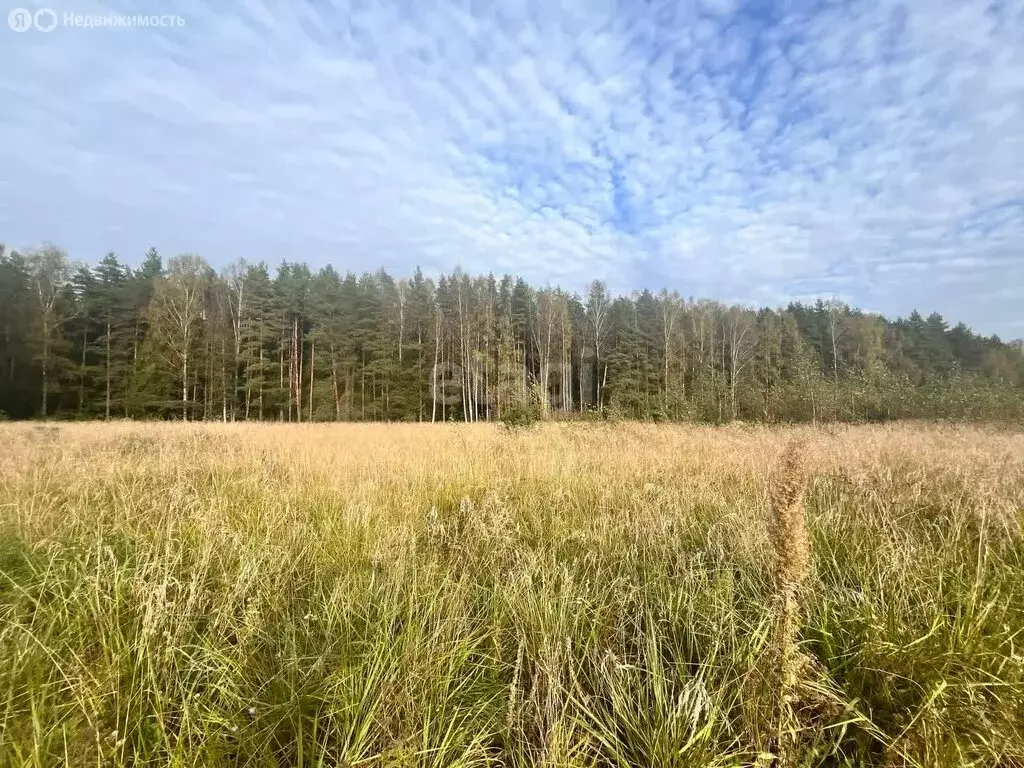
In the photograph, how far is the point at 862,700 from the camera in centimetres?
167

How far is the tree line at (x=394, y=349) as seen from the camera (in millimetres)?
24750

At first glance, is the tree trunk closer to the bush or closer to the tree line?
the tree line

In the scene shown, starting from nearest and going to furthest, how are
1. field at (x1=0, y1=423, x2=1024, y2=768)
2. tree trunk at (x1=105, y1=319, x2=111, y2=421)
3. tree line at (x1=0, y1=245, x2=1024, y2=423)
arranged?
field at (x1=0, y1=423, x2=1024, y2=768)
tree line at (x1=0, y1=245, x2=1024, y2=423)
tree trunk at (x1=105, y1=319, x2=111, y2=421)

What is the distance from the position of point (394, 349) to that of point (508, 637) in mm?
33605

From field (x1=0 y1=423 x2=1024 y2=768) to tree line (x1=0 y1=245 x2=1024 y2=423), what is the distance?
15.0 m

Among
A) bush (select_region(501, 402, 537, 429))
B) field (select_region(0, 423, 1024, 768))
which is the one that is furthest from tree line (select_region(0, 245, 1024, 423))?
field (select_region(0, 423, 1024, 768))

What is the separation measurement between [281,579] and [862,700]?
2859mm

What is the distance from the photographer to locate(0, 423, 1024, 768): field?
1438 mm

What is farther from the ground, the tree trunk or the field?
the tree trunk

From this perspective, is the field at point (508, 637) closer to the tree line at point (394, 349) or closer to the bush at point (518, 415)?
the bush at point (518, 415)

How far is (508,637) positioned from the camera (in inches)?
81.4

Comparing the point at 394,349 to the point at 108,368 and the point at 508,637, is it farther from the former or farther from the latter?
the point at 508,637

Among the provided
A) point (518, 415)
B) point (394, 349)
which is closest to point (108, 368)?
point (394, 349)

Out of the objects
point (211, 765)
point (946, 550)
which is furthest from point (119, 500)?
point (946, 550)
